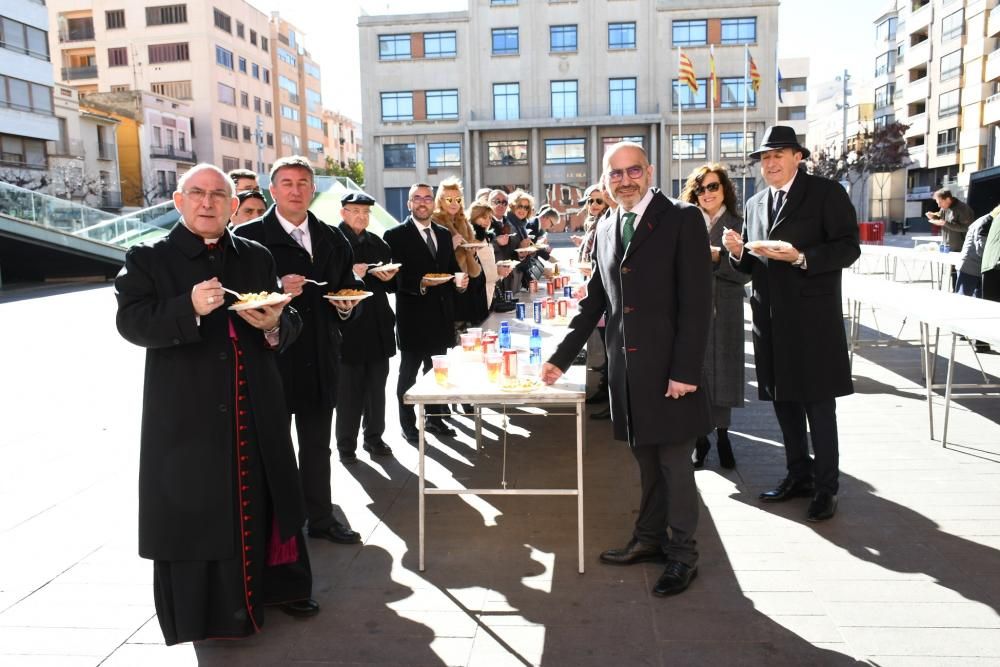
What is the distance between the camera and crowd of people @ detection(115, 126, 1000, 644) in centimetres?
313

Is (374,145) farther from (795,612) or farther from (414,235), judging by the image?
(795,612)

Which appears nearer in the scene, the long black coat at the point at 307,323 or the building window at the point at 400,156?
the long black coat at the point at 307,323

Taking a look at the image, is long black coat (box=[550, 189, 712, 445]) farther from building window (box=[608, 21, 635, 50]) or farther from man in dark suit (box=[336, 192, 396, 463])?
building window (box=[608, 21, 635, 50])

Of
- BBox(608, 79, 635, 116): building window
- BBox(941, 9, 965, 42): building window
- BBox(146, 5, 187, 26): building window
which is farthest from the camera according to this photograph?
BBox(146, 5, 187, 26): building window

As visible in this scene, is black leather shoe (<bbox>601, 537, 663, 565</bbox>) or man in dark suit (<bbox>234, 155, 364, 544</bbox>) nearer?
black leather shoe (<bbox>601, 537, 663, 565</bbox>)

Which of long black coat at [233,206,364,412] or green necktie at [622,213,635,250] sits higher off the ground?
green necktie at [622,213,635,250]

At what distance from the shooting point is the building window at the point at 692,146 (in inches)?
1857

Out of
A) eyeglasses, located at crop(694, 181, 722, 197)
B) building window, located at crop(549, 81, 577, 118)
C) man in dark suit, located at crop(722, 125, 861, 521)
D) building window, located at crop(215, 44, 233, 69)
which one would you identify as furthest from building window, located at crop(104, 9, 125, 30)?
man in dark suit, located at crop(722, 125, 861, 521)

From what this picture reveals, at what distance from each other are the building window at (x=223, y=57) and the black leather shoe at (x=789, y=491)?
64.5 meters

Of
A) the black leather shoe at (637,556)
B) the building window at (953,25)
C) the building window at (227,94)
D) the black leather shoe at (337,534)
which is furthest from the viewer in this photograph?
the building window at (227,94)

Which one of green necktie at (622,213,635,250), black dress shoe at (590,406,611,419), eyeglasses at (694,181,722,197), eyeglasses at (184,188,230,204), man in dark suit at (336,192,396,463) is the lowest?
black dress shoe at (590,406,611,419)

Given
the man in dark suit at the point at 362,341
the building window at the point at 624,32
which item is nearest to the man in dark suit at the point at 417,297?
the man in dark suit at the point at 362,341

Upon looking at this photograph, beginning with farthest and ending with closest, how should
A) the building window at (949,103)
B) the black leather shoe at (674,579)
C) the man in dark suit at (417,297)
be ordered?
the building window at (949,103), the man in dark suit at (417,297), the black leather shoe at (674,579)

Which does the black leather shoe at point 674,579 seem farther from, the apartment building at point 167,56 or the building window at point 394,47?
the apartment building at point 167,56
